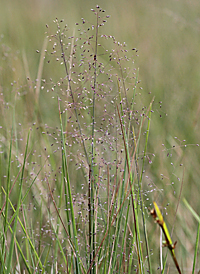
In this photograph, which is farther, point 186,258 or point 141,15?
point 141,15

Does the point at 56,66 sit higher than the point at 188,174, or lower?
higher

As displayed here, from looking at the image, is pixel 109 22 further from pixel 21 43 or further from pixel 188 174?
pixel 188 174

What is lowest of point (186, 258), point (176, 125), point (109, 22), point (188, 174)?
point (186, 258)

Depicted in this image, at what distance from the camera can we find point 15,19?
329cm

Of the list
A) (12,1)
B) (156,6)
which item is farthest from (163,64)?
(12,1)

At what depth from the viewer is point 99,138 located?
2.17ft

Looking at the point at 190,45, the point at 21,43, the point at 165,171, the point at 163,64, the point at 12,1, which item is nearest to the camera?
the point at 165,171

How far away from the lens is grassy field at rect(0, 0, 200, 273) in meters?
0.67

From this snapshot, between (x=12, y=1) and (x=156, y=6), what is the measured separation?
1.97 m

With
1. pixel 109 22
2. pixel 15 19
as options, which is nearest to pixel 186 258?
pixel 109 22

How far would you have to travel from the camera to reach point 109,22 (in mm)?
2854

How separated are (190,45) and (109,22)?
2.76 ft

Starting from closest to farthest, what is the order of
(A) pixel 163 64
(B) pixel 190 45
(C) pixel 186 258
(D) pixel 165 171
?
1. (C) pixel 186 258
2. (D) pixel 165 171
3. (A) pixel 163 64
4. (B) pixel 190 45

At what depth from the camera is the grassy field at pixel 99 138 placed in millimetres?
673
